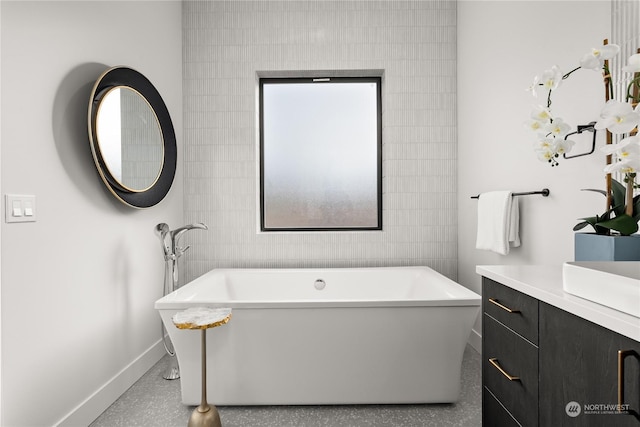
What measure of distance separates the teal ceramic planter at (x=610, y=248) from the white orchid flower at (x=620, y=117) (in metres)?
0.34

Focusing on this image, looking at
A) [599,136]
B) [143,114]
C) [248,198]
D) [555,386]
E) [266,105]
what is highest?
[266,105]

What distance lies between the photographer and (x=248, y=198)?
9.75 feet

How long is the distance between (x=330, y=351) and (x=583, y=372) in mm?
1242

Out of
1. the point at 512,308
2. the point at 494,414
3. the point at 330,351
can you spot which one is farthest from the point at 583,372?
the point at 330,351

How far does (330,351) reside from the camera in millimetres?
1916

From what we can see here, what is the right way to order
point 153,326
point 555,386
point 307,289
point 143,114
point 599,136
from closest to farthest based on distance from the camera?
point 555,386 → point 599,136 → point 143,114 → point 153,326 → point 307,289

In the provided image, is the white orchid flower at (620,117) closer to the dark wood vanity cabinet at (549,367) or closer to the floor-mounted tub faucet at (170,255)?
the dark wood vanity cabinet at (549,367)

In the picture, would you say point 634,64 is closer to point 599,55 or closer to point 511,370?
point 599,55

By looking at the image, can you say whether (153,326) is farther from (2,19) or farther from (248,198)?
(2,19)

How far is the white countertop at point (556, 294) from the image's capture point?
0.74m

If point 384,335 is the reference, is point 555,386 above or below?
above

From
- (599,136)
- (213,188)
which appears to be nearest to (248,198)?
(213,188)

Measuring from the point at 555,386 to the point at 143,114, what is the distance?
2.46m

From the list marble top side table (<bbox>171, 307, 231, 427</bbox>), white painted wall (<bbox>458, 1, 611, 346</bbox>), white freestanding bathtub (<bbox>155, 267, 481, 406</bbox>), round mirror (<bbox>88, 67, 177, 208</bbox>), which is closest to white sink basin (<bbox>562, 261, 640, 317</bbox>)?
white painted wall (<bbox>458, 1, 611, 346</bbox>)
